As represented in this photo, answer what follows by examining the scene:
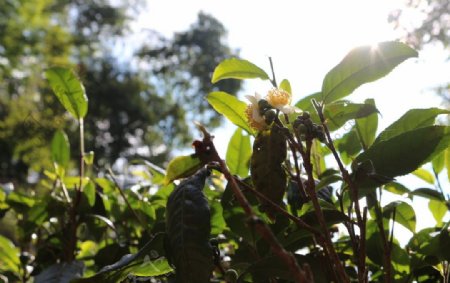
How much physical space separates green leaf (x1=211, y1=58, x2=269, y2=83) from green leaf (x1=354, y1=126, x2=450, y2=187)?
198 millimetres

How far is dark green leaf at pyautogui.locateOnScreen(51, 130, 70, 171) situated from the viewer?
1182 millimetres

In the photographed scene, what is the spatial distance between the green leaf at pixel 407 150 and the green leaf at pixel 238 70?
0.20 m

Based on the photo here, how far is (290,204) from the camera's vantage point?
0.67 m

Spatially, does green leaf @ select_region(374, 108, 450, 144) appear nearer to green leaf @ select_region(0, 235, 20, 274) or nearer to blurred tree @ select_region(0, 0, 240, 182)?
green leaf @ select_region(0, 235, 20, 274)

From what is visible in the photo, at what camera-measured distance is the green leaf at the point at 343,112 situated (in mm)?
651

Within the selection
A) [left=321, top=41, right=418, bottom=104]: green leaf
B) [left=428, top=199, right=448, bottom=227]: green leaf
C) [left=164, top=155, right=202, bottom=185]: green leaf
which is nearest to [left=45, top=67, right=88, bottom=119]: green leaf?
[left=164, top=155, right=202, bottom=185]: green leaf

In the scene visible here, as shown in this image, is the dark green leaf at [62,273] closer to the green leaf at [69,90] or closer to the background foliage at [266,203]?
the background foliage at [266,203]

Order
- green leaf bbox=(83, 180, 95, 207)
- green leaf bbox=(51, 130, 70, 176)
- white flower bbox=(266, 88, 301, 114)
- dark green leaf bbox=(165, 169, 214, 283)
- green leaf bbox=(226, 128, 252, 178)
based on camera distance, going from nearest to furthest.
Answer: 1. dark green leaf bbox=(165, 169, 214, 283)
2. white flower bbox=(266, 88, 301, 114)
3. green leaf bbox=(226, 128, 252, 178)
4. green leaf bbox=(83, 180, 95, 207)
5. green leaf bbox=(51, 130, 70, 176)

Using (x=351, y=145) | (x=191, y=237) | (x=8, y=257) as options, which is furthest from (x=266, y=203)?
(x=8, y=257)

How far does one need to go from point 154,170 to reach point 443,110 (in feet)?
1.96

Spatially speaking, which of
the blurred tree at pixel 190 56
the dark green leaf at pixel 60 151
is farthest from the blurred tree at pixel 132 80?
the dark green leaf at pixel 60 151

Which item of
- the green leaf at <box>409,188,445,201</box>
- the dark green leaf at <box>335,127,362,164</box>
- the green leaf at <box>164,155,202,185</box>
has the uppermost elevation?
the dark green leaf at <box>335,127,362,164</box>

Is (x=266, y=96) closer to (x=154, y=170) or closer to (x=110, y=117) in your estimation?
(x=154, y=170)

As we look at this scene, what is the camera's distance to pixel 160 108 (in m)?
14.1
